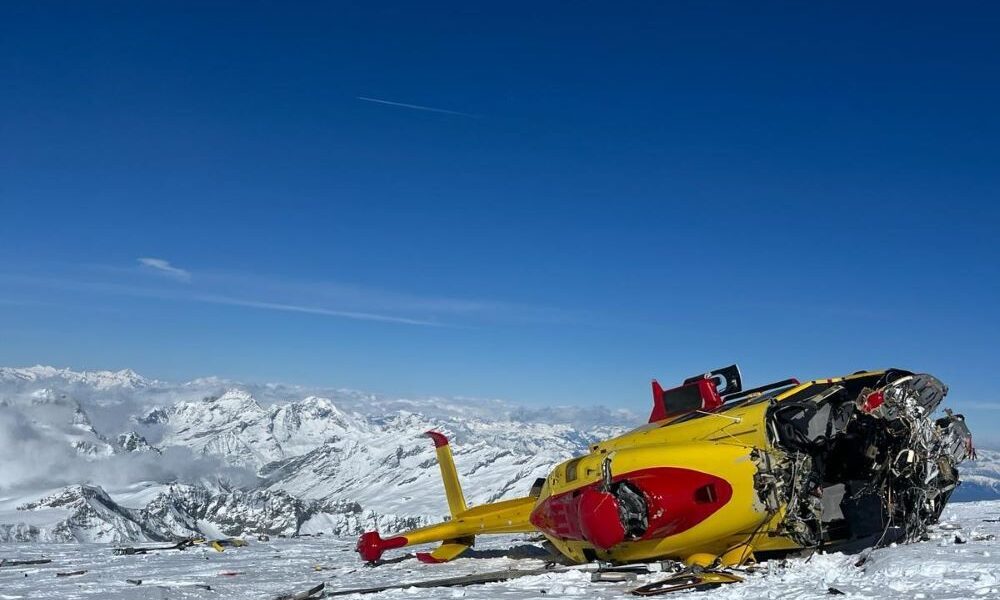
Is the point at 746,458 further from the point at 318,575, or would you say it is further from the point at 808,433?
the point at 318,575

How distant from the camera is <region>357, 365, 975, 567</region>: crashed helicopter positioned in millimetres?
14906

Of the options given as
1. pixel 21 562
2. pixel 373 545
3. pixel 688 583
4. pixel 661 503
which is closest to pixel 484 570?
pixel 373 545

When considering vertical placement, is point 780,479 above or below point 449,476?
below

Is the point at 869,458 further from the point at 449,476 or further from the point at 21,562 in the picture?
the point at 21,562

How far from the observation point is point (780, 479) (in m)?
14.9

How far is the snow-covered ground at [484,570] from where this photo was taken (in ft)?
38.2

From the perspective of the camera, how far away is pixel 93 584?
61.8ft

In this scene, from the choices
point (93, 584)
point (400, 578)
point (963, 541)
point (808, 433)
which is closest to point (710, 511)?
point (808, 433)

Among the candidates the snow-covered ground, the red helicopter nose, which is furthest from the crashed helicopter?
the red helicopter nose

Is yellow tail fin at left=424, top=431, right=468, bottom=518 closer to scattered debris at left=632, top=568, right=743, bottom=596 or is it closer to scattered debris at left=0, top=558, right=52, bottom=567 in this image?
scattered debris at left=632, top=568, right=743, bottom=596

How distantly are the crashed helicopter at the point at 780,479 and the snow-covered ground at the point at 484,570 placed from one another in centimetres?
87

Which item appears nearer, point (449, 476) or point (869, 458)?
point (869, 458)

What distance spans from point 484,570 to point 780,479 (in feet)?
27.9

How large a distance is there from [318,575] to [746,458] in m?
13.0
